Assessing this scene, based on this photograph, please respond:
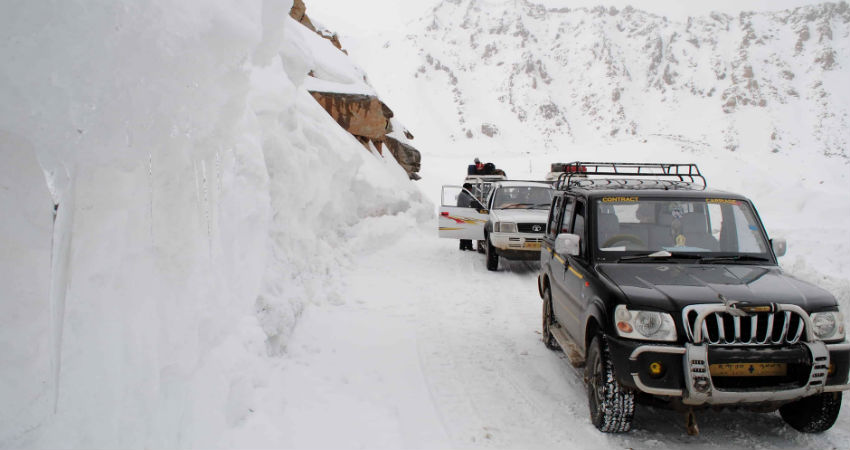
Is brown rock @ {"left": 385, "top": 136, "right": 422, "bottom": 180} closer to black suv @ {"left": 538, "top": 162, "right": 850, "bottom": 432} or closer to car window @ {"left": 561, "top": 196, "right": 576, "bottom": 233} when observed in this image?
car window @ {"left": 561, "top": 196, "right": 576, "bottom": 233}

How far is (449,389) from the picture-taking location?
490cm

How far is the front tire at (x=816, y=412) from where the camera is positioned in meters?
3.79

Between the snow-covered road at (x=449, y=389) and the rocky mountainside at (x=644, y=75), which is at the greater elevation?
the rocky mountainside at (x=644, y=75)

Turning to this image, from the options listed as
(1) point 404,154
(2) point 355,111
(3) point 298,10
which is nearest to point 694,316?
(2) point 355,111

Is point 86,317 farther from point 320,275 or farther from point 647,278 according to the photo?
point 320,275

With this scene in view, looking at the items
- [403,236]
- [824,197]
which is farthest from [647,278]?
[824,197]

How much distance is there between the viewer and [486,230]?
11.0 meters

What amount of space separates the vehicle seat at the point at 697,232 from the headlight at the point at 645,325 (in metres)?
1.30

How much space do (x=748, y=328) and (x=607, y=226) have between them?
4.94ft

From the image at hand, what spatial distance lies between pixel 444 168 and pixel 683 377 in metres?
33.3

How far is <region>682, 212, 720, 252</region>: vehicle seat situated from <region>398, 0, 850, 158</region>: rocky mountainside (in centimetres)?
5273

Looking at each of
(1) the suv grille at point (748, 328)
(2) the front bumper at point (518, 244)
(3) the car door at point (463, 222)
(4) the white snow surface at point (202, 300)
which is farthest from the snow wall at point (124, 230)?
(3) the car door at point (463, 222)

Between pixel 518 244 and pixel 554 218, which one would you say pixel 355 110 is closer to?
pixel 518 244

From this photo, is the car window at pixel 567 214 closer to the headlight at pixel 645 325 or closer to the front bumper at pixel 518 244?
the headlight at pixel 645 325
